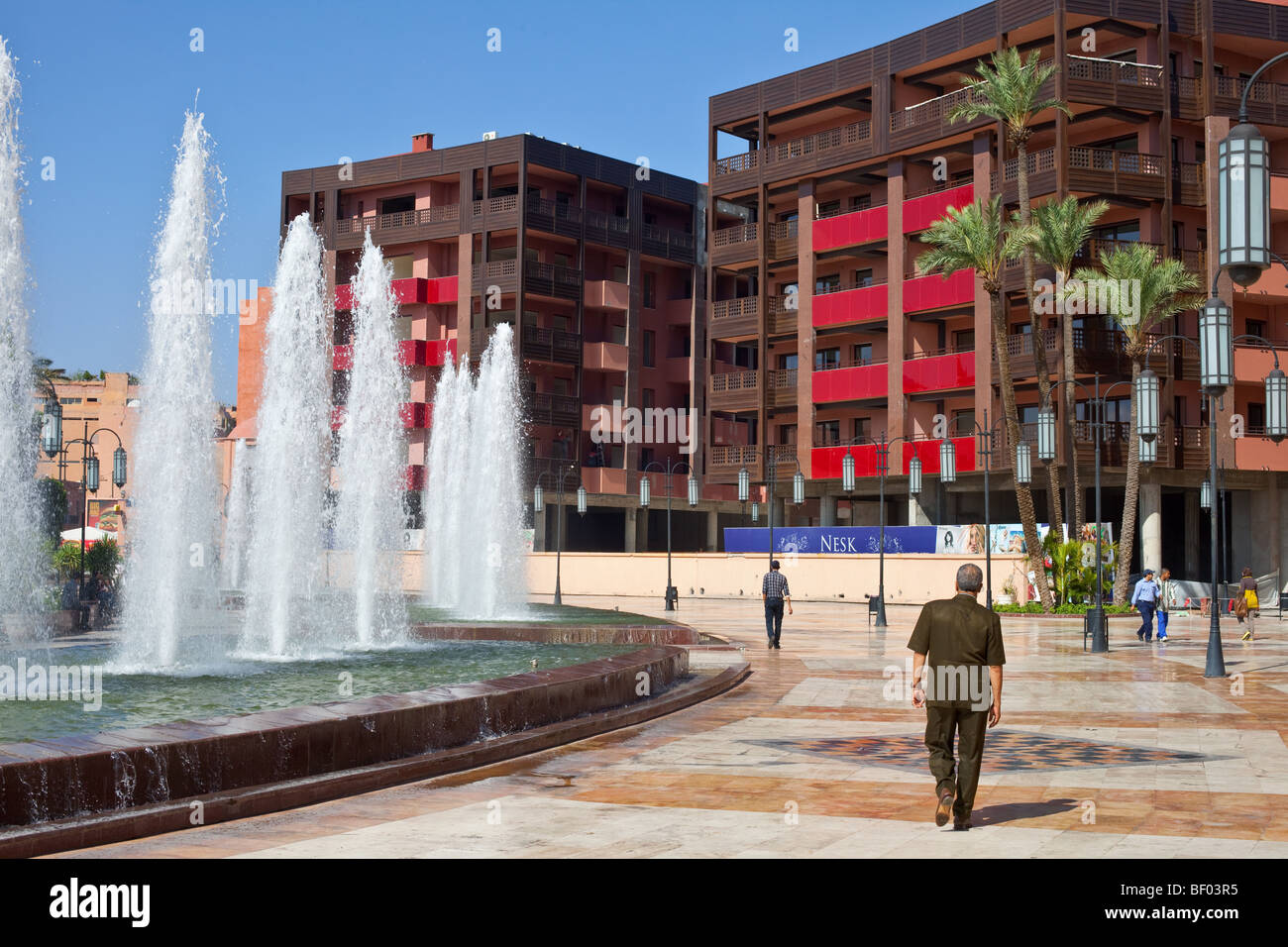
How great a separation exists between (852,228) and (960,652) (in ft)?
163

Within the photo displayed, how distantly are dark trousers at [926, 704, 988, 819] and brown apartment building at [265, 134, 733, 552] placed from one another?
5533cm

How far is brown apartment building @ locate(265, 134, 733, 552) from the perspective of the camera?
6506 cm

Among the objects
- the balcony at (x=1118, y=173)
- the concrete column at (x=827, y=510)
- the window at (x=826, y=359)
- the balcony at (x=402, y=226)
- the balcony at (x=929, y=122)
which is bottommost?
the concrete column at (x=827, y=510)

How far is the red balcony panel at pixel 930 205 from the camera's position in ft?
171

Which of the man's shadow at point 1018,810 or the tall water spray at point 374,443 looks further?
the tall water spray at point 374,443

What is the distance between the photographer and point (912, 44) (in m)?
54.1

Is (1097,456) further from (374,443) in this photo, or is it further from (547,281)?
(547,281)

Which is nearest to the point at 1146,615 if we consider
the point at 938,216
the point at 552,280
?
the point at 938,216

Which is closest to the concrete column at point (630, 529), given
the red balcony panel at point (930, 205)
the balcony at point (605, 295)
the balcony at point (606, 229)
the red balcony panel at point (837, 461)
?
the balcony at point (605, 295)

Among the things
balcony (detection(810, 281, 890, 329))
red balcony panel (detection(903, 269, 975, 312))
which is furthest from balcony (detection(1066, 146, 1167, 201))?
balcony (detection(810, 281, 890, 329))

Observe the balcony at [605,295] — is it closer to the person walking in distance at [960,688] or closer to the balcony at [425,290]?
the balcony at [425,290]

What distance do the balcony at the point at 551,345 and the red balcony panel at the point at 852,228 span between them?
1428 centimetres

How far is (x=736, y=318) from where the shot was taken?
203 feet
